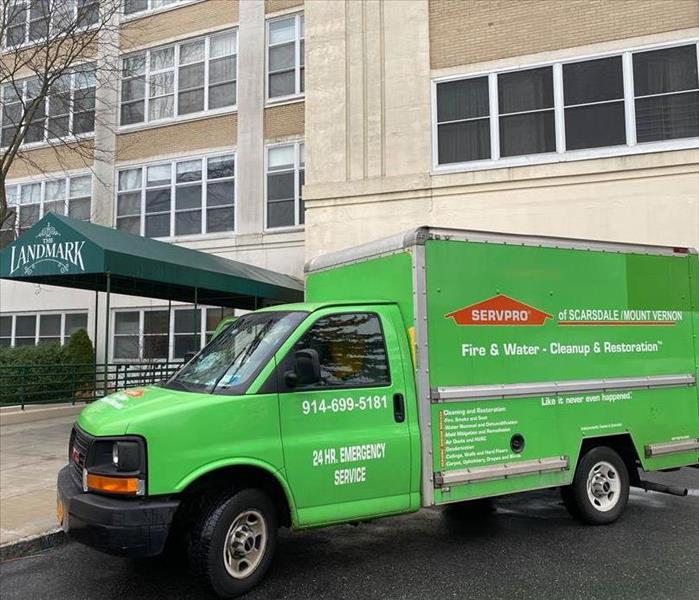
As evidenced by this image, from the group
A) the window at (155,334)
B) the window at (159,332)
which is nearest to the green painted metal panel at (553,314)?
the window at (159,332)

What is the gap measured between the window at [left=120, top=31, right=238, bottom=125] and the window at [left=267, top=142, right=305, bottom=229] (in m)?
2.33

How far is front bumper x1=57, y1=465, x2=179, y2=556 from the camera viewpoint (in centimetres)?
379

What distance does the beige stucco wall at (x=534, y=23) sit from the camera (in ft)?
39.2

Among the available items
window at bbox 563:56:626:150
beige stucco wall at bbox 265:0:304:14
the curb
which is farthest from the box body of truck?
beige stucco wall at bbox 265:0:304:14

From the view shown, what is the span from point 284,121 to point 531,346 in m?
13.3

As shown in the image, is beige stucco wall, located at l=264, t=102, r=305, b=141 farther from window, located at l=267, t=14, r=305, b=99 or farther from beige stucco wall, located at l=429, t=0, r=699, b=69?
beige stucco wall, located at l=429, t=0, r=699, b=69

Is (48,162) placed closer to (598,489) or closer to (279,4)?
(279,4)

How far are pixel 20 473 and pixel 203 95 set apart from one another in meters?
13.3

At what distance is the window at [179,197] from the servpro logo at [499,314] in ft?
43.1

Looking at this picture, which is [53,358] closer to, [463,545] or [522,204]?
[522,204]

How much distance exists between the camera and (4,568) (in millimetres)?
4859

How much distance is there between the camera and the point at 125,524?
149 inches

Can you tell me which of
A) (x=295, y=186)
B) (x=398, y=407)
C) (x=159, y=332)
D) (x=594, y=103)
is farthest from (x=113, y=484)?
(x=159, y=332)

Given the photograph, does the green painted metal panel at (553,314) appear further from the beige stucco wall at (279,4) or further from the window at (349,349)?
the beige stucco wall at (279,4)
